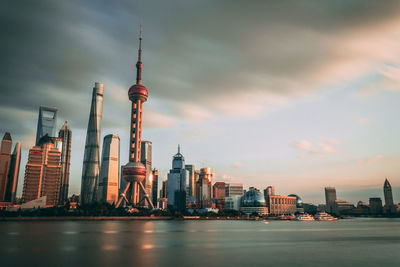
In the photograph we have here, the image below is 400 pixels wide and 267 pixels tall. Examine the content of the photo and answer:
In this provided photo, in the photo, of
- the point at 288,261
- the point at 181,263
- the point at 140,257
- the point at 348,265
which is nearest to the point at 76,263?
the point at 140,257

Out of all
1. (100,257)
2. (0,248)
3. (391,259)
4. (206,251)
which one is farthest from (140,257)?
(391,259)

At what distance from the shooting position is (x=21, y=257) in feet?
170

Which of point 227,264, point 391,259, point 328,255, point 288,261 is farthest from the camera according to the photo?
point 328,255

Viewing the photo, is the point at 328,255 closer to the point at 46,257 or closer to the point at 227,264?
the point at 227,264

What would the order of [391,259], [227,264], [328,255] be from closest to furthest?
1. [227,264]
2. [391,259]
3. [328,255]

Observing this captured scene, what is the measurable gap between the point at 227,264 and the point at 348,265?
1889 centimetres

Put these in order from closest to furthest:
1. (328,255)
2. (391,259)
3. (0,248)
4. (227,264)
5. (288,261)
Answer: (227,264)
(288,261)
(391,259)
(328,255)
(0,248)

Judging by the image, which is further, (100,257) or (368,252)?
(368,252)

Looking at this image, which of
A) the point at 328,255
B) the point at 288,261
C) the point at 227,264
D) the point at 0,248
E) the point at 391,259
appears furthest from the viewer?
the point at 0,248

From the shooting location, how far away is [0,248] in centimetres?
6288

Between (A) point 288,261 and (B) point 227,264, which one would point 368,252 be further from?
(B) point 227,264

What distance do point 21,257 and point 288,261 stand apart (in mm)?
43703

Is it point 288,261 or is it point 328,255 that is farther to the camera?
point 328,255

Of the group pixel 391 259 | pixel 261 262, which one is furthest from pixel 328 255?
pixel 261 262
